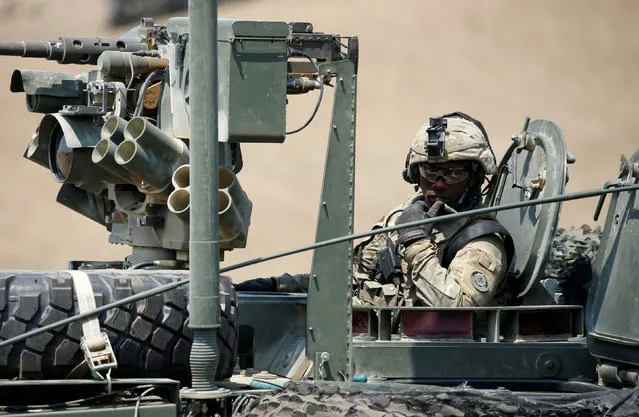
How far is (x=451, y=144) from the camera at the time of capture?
7.21 meters

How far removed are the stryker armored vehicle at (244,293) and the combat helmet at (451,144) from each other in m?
0.26

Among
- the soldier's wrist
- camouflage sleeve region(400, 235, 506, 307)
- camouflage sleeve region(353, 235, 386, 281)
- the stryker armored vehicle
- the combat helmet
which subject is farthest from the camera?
camouflage sleeve region(353, 235, 386, 281)

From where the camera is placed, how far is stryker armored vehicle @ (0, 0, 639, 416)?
5086mm

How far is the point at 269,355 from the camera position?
6.96m

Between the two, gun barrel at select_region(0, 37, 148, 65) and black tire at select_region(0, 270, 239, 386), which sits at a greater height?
gun barrel at select_region(0, 37, 148, 65)

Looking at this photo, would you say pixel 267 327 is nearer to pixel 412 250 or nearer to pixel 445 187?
pixel 412 250

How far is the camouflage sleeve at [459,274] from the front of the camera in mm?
6773

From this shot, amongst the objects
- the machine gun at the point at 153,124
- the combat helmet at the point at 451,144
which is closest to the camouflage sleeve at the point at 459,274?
the combat helmet at the point at 451,144

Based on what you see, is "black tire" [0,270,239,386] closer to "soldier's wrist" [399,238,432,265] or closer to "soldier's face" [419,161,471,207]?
"soldier's wrist" [399,238,432,265]

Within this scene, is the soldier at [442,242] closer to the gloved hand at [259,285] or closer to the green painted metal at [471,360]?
the green painted metal at [471,360]

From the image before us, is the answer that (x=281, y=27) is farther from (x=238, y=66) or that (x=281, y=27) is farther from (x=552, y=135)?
(x=552, y=135)

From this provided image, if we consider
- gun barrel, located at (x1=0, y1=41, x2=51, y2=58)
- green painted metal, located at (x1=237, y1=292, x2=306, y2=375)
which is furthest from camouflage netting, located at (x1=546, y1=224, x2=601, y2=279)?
gun barrel, located at (x1=0, y1=41, x2=51, y2=58)

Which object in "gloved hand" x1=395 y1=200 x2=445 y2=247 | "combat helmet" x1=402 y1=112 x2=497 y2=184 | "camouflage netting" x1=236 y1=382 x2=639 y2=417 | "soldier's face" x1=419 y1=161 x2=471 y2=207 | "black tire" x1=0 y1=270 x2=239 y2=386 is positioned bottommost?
"camouflage netting" x1=236 y1=382 x2=639 y2=417

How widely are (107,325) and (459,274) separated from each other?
6.88 feet
